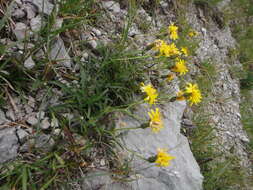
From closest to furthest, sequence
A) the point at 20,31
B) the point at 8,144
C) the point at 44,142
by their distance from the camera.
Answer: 1. the point at 8,144
2. the point at 44,142
3. the point at 20,31

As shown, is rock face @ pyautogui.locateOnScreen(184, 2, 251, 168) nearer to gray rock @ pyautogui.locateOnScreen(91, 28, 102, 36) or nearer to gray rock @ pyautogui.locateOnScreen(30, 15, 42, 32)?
gray rock @ pyautogui.locateOnScreen(91, 28, 102, 36)

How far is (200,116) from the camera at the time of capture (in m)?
2.66

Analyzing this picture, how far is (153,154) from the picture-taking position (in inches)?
72.4

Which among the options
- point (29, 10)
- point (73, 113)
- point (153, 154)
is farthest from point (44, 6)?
point (153, 154)

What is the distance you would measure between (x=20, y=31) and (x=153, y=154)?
1.31 metres

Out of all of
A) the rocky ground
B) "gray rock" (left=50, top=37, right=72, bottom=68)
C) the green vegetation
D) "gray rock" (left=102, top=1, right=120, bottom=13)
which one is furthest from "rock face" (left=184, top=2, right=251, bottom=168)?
"gray rock" (left=50, top=37, right=72, bottom=68)

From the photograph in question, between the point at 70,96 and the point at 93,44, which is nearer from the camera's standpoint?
the point at 70,96

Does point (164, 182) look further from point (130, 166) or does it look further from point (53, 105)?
point (53, 105)

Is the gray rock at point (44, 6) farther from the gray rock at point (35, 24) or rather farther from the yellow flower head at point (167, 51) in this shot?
the yellow flower head at point (167, 51)

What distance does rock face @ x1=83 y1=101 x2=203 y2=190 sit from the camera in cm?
167

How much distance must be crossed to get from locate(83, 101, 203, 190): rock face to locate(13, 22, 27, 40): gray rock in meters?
0.91

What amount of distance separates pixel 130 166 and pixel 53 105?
2.22ft

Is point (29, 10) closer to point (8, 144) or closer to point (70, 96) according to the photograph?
point (70, 96)

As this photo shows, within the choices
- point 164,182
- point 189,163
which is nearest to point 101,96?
point 164,182
